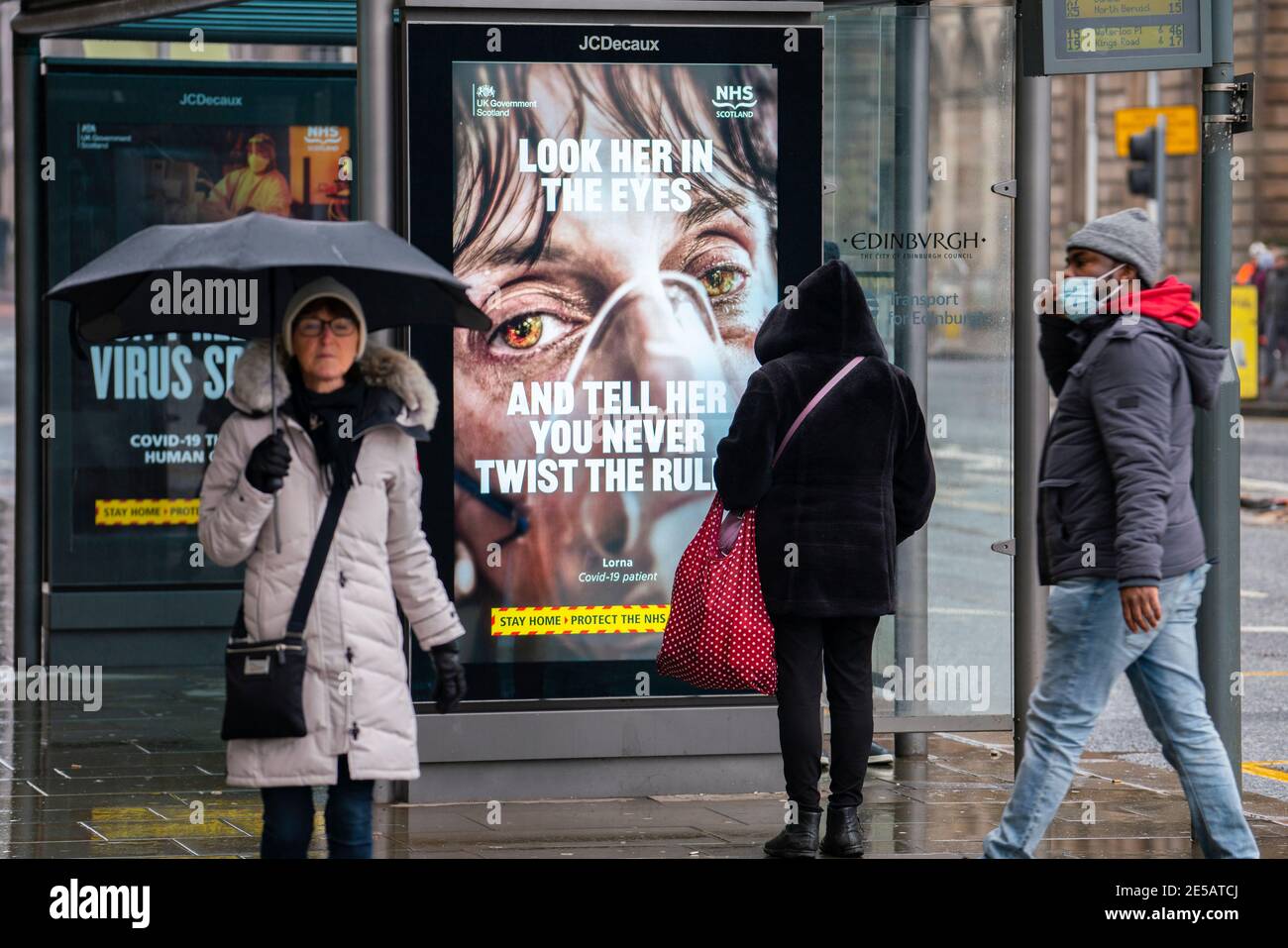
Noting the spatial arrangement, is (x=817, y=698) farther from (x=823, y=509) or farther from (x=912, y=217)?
(x=912, y=217)

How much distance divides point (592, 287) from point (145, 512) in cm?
376

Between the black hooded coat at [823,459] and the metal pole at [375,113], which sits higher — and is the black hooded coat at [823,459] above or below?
below

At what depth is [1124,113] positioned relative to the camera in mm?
29781

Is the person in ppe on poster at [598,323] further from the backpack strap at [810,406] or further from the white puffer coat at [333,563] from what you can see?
the white puffer coat at [333,563]

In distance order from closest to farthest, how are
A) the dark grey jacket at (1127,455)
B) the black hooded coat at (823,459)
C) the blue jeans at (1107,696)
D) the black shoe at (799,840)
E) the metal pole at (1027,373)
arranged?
the dark grey jacket at (1127,455)
the blue jeans at (1107,696)
the black hooded coat at (823,459)
the black shoe at (799,840)
the metal pole at (1027,373)

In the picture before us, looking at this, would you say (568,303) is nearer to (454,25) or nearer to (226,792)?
(454,25)

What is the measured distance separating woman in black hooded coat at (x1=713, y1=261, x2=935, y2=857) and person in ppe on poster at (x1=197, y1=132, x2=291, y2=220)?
439cm

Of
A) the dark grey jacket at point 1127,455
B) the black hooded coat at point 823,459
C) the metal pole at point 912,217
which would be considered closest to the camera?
the dark grey jacket at point 1127,455

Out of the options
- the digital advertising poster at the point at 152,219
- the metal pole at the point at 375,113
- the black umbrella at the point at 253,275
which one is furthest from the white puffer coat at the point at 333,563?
the digital advertising poster at the point at 152,219

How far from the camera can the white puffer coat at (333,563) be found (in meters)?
4.73

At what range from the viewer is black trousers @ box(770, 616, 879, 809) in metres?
6.16

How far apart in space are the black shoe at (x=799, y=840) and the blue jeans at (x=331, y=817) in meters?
1.69

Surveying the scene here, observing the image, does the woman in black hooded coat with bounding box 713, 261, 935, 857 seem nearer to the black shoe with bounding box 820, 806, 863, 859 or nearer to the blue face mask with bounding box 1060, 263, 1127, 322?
the black shoe with bounding box 820, 806, 863, 859
